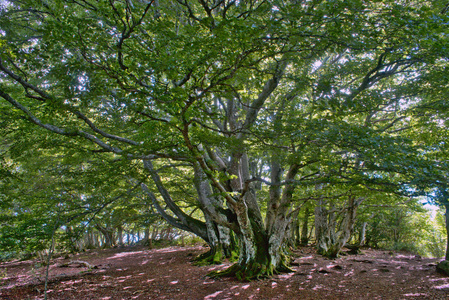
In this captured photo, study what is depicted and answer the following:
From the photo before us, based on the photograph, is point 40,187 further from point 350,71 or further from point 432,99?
point 432,99

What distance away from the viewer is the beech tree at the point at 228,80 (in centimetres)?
360

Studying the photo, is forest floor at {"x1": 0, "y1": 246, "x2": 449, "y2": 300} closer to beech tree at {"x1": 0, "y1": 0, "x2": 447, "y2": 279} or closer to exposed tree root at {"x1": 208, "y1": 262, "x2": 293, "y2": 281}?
exposed tree root at {"x1": 208, "y1": 262, "x2": 293, "y2": 281}

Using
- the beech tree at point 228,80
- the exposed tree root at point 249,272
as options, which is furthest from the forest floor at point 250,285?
the beech tree at point 228,80

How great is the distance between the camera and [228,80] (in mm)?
4070

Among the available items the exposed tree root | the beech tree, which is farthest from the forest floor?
the beech tree

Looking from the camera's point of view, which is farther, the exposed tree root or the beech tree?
the exposed tree root

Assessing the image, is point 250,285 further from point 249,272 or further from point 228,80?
point 228,80

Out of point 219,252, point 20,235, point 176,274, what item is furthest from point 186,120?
point 219,252

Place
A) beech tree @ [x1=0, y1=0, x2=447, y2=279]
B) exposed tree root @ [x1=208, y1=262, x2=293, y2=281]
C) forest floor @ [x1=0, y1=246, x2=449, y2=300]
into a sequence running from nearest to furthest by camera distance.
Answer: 1. beech tree @ [x1=0, y1=0, x2=447, y2=279]
2. forest floor @ [x1=0, y1=246, x2=449, y2=300]
3. exposed tree root @ [x1=208, y1=262, x2=293, y2=281]

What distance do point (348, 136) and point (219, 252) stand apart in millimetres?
6580

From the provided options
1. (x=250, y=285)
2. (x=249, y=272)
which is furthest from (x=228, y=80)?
(x=249, y=272)

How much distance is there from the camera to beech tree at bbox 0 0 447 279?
3604 mm

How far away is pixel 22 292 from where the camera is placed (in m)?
6.12

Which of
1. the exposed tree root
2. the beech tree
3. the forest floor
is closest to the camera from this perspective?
the beech tree
